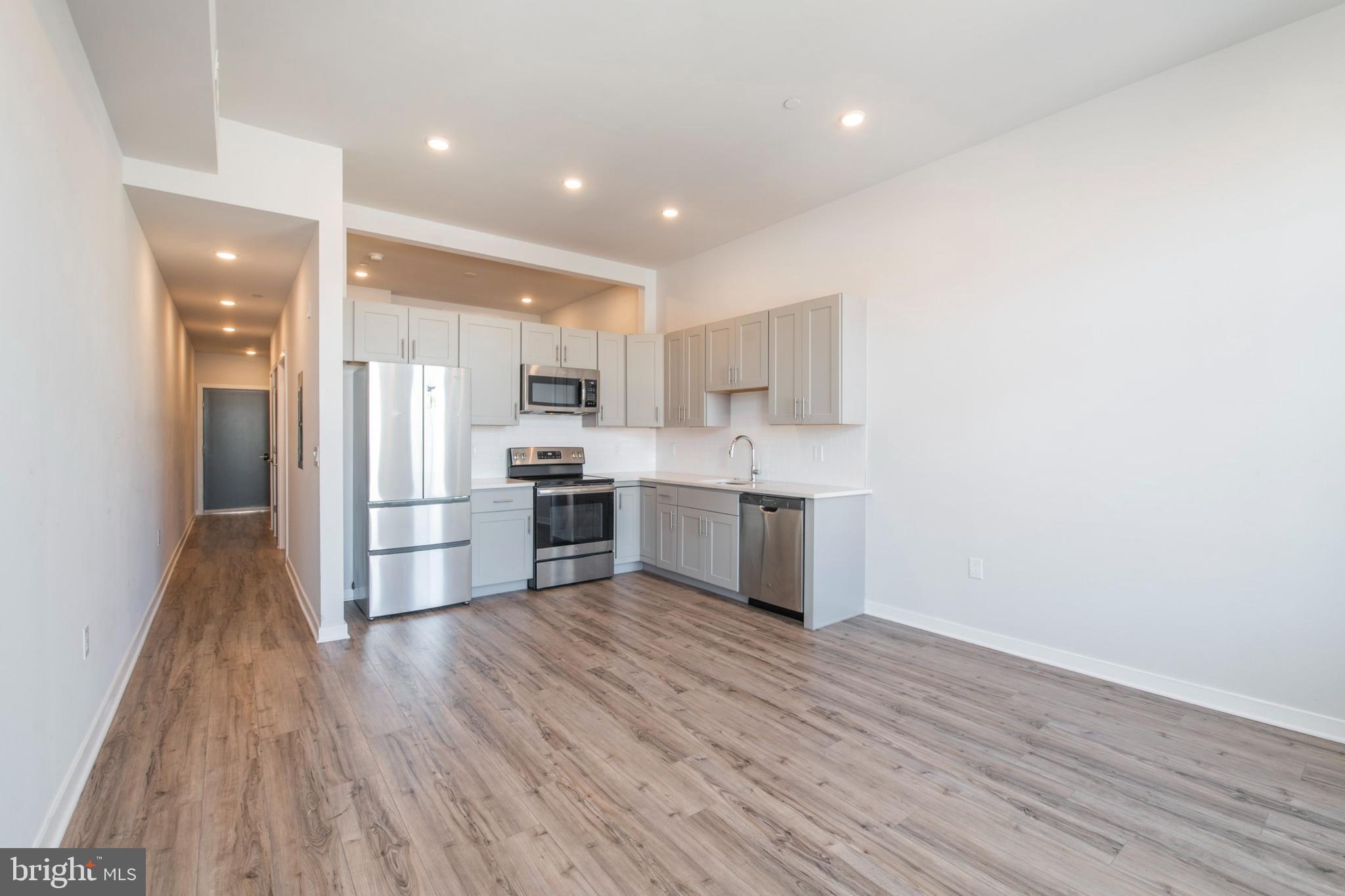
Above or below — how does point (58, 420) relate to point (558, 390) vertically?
below

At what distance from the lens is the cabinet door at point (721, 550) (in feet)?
14.8

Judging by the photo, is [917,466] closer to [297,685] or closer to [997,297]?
[997,297]

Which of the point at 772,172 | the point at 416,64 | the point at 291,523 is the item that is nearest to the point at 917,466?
the point at 772,172

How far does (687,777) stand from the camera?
2.24m

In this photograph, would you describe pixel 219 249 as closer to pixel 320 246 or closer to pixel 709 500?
pixel 320 246

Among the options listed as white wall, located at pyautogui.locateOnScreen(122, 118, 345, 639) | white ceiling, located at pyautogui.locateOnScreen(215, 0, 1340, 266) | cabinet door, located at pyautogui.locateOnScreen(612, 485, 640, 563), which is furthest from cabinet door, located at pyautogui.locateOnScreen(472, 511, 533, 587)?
white ceiling, located at pyautogui.locateOnScreen(215, 0, 1340, 266)

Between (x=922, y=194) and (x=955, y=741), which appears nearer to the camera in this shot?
(x=955, y=741)

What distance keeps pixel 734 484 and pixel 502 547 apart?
6.14 feet

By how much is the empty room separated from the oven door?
0.14 feet

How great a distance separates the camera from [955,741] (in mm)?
2492

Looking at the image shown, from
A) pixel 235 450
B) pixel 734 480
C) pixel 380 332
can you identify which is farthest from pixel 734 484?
pixel 235 450

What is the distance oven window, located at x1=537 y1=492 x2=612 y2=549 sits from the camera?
489 centimetres

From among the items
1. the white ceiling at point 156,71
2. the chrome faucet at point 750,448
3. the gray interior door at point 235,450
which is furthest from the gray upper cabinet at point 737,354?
the gray interior door at point 235,450

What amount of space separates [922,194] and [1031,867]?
3.60 metres
